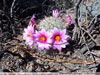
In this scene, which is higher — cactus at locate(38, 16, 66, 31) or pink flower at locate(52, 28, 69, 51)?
cactus at locate(38, 16, 66, 31)

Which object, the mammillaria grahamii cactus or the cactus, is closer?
the mammillaria grahamii cactus

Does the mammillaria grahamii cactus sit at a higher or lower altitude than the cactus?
lower

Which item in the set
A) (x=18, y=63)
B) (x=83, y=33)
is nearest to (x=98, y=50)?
(x=83, y=33)

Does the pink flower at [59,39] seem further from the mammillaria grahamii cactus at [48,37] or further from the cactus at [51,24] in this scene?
the cactus at [51,24]

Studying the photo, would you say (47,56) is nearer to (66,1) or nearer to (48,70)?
(48,70)

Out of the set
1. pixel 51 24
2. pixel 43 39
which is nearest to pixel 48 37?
pixel 43 39

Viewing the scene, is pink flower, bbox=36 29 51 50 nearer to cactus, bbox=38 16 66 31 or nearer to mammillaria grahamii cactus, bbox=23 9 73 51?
mammillaria grahamii cactus, bbox=23 9 73 51

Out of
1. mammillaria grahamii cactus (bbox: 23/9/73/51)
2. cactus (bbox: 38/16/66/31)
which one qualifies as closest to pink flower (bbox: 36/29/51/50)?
mammillaria grahamii cactus (bbox: 23/9/73/51)

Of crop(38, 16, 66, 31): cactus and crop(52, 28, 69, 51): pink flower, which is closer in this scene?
crop(52, 28, 69, 51): pink flower

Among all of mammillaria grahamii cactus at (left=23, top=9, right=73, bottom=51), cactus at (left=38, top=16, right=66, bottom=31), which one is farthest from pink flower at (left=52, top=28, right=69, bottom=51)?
cactus at (left=38, top=16, right=66, bottom=31)
